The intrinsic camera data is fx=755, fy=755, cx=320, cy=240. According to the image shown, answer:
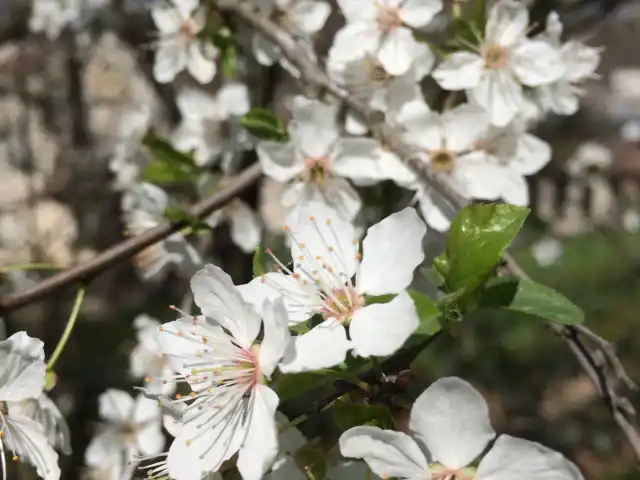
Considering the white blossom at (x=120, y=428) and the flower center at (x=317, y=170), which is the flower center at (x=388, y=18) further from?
the white blossom at (x=120, y=428)

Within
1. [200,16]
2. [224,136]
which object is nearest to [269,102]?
[224,136]

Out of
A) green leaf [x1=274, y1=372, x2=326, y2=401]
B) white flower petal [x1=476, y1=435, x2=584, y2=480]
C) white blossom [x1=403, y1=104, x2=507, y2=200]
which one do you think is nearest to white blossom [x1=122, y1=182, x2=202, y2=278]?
white blossom [x1=403, y1=104, x2=507, y2=200]

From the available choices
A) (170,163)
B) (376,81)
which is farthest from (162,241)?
(376,81)

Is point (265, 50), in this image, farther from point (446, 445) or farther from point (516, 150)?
point (446, 445)

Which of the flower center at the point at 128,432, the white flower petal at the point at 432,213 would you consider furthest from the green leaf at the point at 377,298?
the flower center at the point at 128,432

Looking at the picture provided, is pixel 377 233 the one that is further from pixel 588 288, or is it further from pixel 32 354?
pixel 588 288

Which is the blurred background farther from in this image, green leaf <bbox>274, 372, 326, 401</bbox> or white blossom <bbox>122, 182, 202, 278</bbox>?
green leaf <bbox>274, 372, 326, 401</bbox>
